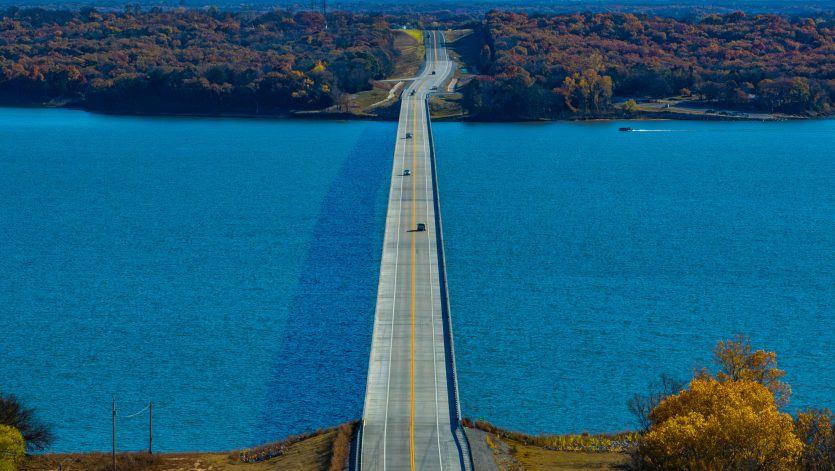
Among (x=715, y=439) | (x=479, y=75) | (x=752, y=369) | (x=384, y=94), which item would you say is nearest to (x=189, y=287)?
(x=752, y=369)

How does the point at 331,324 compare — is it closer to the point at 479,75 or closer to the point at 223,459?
Result: the point at 223,459

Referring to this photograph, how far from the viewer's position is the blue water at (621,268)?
181 feet

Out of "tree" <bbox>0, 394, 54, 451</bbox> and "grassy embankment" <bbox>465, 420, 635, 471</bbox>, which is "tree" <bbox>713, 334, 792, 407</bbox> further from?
"tree" <bbox>0, 394, 54, 451</bbox>

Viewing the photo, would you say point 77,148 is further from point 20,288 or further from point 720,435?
point 720,435

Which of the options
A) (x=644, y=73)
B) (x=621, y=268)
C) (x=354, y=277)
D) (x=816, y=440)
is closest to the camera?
(x=816, y=440)

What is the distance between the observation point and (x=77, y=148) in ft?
402

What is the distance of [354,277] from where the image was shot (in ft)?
230

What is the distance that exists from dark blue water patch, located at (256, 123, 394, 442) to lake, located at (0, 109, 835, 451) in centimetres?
16

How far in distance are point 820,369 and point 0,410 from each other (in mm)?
38195

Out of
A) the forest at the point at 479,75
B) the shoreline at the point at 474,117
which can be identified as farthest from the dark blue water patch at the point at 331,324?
the forest at the point at 479,75

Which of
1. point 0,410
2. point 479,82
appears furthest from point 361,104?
point 0,410

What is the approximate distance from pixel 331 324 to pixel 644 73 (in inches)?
4195

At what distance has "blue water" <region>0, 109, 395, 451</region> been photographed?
52000mm

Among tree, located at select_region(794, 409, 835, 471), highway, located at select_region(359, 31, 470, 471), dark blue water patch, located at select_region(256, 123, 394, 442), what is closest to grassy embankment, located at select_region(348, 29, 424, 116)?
dark blue water patch, located at select_region(256, 123, 394, 442)
